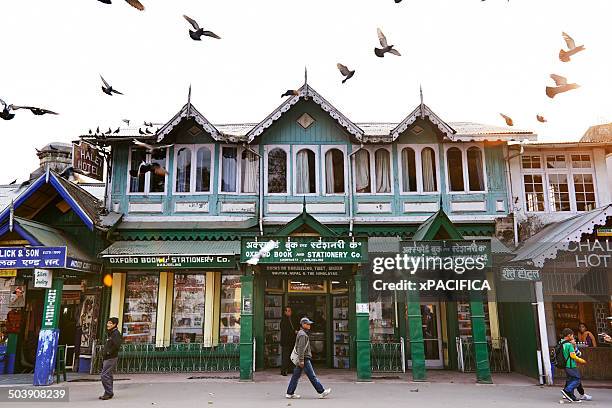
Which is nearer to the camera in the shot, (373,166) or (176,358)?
(176,358)

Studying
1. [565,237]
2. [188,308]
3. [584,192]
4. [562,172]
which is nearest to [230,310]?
[188,308]

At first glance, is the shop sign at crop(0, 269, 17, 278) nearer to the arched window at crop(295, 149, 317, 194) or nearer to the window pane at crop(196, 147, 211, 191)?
the window pane at crop(196, 147, 211, 191)

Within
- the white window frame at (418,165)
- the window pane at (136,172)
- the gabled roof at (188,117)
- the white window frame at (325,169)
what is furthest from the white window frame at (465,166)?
the window pane at (136,172)

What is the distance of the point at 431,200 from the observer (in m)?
16.4

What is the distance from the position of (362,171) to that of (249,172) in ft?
12.2

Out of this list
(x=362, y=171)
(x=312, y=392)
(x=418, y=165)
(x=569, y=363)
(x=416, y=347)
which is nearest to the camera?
(x=569, y=363)

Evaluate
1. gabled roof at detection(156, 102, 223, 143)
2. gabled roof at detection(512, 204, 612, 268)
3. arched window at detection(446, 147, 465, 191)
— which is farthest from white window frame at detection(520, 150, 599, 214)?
gabled roof at detection(156, 102, 223, 143)

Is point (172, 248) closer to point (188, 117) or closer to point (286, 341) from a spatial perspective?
point (188, 117)

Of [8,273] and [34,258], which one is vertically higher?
[34,258]

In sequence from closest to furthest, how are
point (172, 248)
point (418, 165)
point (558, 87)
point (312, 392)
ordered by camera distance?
1. point (558, 87)
2. point (312, 392)
3. point (172, 248)
4. point (418, 165)

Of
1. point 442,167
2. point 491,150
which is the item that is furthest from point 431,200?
point 491,150

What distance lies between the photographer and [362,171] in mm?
16859

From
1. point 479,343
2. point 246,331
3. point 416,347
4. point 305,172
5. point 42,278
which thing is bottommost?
point 416,347

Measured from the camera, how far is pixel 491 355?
1548cm
